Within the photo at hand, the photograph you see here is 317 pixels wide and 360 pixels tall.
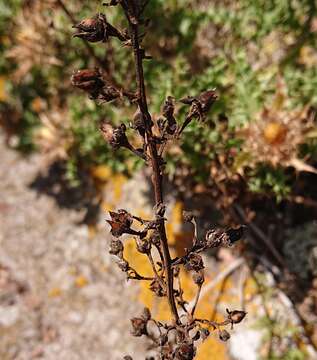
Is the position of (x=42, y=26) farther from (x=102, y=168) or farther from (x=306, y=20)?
(x=306, y=20)

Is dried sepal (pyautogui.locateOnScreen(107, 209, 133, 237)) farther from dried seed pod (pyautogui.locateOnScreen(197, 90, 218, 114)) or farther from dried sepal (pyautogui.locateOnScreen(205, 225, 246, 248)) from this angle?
A: dried seed pod (pyautogui.locateOnScreen(197, 90, 218, 114))

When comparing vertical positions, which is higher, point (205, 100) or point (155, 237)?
point (205, 100)

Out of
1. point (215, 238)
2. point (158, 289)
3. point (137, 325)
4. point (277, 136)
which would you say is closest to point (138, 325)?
point (137, 325)

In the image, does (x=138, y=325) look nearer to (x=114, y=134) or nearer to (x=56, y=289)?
(x=114, y=134)

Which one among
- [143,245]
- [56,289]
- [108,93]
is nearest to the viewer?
[108,93]

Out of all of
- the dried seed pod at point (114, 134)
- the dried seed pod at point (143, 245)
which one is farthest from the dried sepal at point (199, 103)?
the dried seed pod at point (143, 245)

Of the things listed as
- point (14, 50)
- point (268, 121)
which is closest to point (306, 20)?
point (268, 121)
